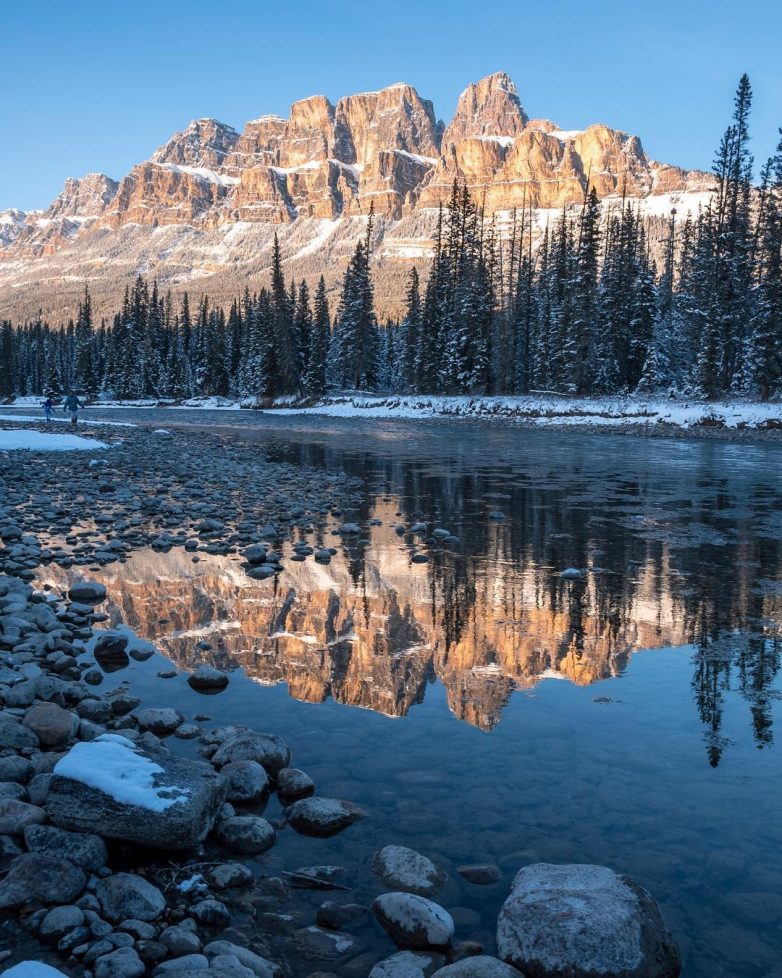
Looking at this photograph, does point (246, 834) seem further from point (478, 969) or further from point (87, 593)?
point (87, 593)

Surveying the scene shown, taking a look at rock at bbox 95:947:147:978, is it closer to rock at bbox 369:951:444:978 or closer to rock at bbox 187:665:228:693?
rock at bbox 369:951:444:978

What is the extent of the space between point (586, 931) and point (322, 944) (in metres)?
1.21

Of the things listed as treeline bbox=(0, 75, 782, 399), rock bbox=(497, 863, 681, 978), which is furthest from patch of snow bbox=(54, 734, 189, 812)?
treeline bbox=(0, 75, 782, 399)

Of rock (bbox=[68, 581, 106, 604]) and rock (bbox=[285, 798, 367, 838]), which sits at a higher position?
rock (bbox=[68, 581, 106, 604])

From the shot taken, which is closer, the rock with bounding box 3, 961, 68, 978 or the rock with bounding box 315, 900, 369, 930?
the rock with bounding box 3, 961, 68, 978

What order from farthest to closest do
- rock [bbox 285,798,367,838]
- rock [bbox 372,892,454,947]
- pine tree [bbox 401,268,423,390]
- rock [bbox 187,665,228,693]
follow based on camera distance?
pine tree [bbox 401,268,423,390], rock [bbox 187,665,228,693], rock [bbox 285,798,367,838], rock [bbox 372,892,454,947]

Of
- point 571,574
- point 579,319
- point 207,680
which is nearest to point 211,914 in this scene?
point 207,680

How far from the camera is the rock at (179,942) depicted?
10.4ft

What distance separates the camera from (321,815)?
4.29m

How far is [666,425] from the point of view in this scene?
132 feet

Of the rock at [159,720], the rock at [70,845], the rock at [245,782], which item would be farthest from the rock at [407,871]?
the rock at [159,720]

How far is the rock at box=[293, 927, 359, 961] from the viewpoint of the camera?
10.8 ft

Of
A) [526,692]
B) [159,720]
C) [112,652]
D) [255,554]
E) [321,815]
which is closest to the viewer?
[321,815]

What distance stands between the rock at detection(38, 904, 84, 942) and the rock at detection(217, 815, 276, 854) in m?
0.90
